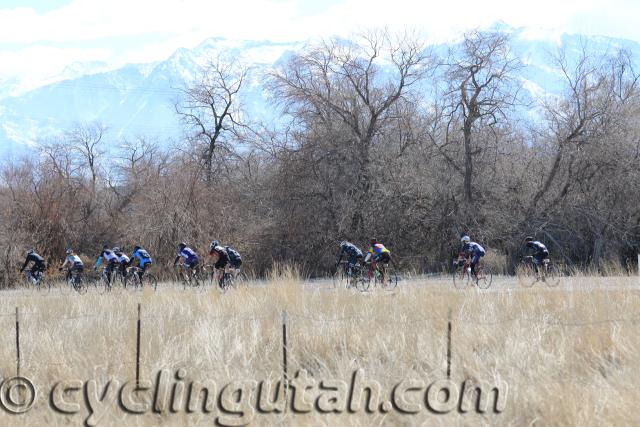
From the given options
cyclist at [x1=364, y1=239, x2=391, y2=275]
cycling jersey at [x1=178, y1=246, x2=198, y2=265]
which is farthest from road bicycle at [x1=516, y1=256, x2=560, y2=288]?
cycling jersey at [x1=178, y1=246, x2=198, y2=265]

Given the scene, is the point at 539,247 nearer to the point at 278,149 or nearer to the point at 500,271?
the point at 500,271

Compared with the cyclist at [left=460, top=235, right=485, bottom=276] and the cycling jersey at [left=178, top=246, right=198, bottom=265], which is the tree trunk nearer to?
the cyclist at [left=460, top=235, right=485, bottom=276]

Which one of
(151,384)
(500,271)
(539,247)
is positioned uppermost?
(151,384)

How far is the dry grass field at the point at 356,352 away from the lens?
27.8 feet

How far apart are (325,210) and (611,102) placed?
1291 centimetres

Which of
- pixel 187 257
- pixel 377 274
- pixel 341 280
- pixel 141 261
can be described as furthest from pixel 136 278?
pixel 377 274

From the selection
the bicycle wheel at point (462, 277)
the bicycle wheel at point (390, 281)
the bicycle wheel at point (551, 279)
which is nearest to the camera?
the bicycle wheel at point (551, 279)

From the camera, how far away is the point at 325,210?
36.2 meters

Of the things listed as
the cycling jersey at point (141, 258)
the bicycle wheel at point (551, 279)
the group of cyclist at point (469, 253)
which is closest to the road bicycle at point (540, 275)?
the bicycle wheel at point (551, 279)

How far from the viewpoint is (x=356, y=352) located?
36.7 feet

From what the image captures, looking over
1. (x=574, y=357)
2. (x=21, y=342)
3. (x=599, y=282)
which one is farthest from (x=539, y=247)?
(x=21, y=342)

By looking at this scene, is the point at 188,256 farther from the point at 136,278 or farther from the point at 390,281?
the point at 390,281

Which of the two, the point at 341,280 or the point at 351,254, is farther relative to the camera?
the point at 351,254

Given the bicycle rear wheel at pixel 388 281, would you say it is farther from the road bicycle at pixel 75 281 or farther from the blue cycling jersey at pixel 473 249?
the road bicycle at pixel 75 281
